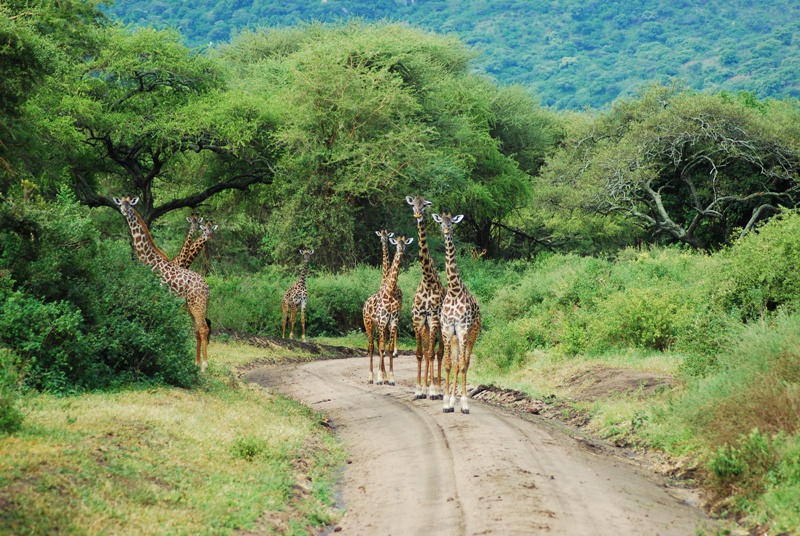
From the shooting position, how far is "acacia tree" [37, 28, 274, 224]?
33.8 meters

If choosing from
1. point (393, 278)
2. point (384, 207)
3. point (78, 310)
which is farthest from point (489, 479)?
point (384, 207)

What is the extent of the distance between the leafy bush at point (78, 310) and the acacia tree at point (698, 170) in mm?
29581

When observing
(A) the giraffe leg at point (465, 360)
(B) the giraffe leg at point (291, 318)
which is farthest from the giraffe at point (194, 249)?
(B) the giraffe leg at point (291, 318)

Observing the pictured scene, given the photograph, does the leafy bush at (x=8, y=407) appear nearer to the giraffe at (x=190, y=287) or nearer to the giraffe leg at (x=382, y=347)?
the giraffe at (x=190, y=287)

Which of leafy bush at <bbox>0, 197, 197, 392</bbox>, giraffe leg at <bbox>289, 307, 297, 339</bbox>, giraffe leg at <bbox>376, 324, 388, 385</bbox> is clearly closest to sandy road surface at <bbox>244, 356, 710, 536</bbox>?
leafy bush at <bbox>0, 197, 197, 392</bbox>

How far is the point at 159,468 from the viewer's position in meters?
9.91

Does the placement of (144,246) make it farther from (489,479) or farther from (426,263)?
(489,479)

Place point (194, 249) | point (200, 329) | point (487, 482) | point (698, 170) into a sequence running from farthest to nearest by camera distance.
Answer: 1. point (698, 170)
2. point (194, 249)
3. point (200, 329)
4. point (487, 482)

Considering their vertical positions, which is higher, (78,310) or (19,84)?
(19,84)

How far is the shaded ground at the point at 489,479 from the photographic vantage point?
29.5 feet

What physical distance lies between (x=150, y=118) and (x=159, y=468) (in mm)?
27100

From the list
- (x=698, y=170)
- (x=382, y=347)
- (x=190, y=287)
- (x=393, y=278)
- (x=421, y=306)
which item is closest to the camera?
(x=421, y=306)

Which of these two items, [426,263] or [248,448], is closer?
[248,448]

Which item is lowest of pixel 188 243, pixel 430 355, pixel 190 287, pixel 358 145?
pixel 430 355
